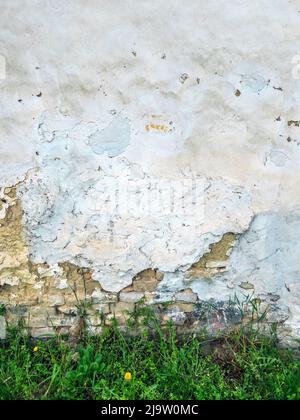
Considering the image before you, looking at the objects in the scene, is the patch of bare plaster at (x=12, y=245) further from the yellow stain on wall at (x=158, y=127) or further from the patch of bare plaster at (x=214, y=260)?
the patch of bare plaster at (x=214, y=260)

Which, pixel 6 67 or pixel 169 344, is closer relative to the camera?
pixel 6 67

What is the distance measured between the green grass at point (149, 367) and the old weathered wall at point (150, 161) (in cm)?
12

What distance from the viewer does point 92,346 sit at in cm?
287

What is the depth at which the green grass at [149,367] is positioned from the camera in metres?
2.67

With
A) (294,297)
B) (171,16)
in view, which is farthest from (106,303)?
(171,16)

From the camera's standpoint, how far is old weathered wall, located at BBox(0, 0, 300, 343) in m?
2.65

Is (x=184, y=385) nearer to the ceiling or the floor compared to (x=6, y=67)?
nearer to the floor

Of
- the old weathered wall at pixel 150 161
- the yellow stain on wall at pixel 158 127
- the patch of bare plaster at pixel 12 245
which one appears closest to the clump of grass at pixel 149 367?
the old weathered wall at pixel 150 161

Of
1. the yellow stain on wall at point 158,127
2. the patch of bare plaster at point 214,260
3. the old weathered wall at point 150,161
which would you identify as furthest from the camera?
the patch of bare plaster at point 214,260

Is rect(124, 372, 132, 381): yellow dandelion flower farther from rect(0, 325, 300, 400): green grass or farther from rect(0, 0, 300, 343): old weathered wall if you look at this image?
rect(0, 0, 300, 343): old weathered wall

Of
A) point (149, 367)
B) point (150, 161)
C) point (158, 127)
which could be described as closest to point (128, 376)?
point (149, 367)

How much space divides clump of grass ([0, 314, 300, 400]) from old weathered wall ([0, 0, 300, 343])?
0.11 meters
